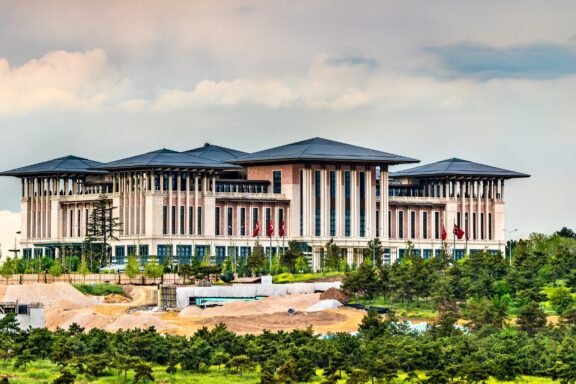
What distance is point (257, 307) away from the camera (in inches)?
4719

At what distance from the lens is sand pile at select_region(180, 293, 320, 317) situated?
118875mm

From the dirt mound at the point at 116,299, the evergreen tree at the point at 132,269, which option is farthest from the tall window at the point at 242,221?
the dirt mound at the point at 116,299

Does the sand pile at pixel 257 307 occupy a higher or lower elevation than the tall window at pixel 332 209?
lower

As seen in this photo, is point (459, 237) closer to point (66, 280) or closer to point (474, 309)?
point (66, 280)

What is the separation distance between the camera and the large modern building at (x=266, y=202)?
145 metres

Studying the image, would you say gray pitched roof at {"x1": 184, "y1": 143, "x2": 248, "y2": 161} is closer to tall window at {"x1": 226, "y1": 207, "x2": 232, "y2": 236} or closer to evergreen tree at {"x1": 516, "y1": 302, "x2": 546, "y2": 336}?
Answer: tall window at {"x1": 226, "y1": 207, "x2": 232, "y2": 236}

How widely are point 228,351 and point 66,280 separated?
3821cm

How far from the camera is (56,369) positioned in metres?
91.2

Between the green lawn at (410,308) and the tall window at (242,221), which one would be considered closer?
the green lawn at (410,308)

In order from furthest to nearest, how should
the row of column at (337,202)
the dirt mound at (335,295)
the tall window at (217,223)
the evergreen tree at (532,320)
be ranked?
the row of column at (337,202)
the tall window at (217,223)
the dirt mound at (335,295)
the evergreen tree at (532,320)

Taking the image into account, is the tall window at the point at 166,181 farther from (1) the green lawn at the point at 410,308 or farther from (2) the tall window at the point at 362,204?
(1) the green lawn at the point at 410,308

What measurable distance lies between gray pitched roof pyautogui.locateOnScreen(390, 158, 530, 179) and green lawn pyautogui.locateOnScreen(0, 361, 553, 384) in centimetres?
6785

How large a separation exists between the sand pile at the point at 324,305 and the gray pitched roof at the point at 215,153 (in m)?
39.7

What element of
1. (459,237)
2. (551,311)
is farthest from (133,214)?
(551,311)
